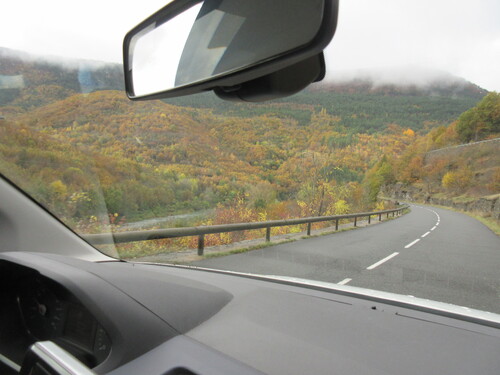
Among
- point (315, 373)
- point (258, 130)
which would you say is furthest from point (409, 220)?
point (315, 373)

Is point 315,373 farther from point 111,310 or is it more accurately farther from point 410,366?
point 111,310

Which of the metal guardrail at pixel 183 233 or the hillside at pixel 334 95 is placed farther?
the metal guardrail at pixel 183 233

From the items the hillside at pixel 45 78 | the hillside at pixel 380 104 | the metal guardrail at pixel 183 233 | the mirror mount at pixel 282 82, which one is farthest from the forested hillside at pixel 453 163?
the hillside at pixel 45 78

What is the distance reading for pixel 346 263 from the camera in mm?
4855

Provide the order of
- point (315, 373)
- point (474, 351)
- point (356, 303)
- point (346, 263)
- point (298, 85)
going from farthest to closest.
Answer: point (346, 263) → point (356, 303) → point (474, 351) → point (315, 373) → point (298, 85)

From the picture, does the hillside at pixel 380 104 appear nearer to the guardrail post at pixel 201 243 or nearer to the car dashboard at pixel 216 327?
the car dashboard at pixel 216 327

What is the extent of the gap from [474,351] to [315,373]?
29.5 inches

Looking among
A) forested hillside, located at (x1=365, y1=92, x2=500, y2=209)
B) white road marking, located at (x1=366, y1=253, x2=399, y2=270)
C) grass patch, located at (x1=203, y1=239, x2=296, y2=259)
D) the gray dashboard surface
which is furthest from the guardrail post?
the gray dashboard surface

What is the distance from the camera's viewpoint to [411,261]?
4.44 metres

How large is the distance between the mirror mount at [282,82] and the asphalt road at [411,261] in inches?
115

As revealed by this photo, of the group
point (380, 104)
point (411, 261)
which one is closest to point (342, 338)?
point (380, 104)

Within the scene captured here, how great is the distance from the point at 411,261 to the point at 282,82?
160 inches

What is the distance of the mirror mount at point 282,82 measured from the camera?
1.13 metres

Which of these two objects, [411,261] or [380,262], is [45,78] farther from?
[411,261]
